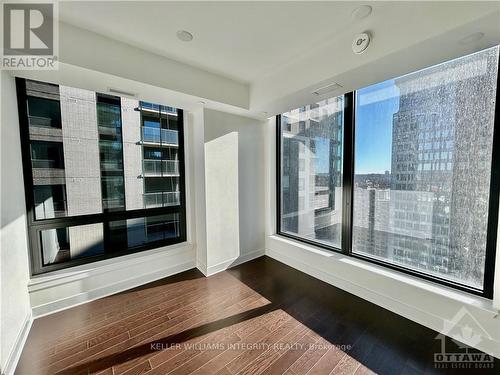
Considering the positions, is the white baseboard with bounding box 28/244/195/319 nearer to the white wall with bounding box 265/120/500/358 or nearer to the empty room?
the empty room

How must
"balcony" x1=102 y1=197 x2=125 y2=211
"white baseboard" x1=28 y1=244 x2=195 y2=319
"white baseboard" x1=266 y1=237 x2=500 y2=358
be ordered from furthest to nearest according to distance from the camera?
"balcony" x1=102 y1=197 x2=125 y2=211
"white baseboard" x1=28 y1=244 x2=195 y2=319
"white baseboard" x1=266 y1=237 x2=500 y2=358

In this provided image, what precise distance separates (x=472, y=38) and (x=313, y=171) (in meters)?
2.04

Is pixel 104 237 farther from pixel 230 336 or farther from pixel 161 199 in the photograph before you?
pixel 230 336

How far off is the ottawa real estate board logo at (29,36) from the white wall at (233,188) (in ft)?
5.32

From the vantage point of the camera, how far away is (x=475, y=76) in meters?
1.83

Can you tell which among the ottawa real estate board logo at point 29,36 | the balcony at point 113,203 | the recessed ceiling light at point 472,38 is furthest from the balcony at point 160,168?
the recessed ceiling light at point 472,38

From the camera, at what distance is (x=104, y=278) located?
2529 millimetres

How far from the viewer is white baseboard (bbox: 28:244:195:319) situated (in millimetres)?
2184

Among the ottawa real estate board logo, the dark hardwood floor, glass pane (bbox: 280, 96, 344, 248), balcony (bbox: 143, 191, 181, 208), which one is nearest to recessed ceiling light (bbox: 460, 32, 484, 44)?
glass pane (bbox: 280, 96, 344, 248)

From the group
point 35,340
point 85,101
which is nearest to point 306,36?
point 85,101

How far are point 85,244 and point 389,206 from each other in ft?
12.4

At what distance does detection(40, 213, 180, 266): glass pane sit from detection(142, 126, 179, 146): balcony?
113cm

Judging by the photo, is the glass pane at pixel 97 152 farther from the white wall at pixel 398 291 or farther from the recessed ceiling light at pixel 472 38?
the recessed ceiling light at pixel 472 38

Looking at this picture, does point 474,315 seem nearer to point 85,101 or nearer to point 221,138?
point 221,138
